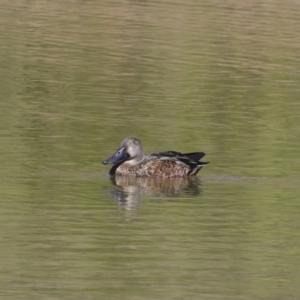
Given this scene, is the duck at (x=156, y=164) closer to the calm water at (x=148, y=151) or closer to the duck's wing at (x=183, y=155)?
the duck's wing at (x=183, y=155)

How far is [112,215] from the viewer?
14.8 meters

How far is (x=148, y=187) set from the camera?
17.3 metres

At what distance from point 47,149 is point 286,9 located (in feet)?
85.0

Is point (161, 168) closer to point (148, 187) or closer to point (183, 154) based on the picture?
point (183, 154)

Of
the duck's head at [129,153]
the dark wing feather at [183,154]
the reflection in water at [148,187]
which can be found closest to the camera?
the reflection in water at [148,187]

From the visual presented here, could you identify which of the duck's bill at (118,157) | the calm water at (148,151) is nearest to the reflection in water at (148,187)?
the calm water at (148,151)

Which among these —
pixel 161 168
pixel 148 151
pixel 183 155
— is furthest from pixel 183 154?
pixel 148 151

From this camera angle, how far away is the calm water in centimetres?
1220

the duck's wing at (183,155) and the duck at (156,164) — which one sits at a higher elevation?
the duck's wing at (183,155)

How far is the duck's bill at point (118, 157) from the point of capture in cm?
1802

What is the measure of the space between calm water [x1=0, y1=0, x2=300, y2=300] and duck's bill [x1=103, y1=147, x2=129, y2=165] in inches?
8.4

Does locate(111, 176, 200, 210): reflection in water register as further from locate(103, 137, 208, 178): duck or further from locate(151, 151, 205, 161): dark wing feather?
locate(151, 151, 205, 161): dark wing feather

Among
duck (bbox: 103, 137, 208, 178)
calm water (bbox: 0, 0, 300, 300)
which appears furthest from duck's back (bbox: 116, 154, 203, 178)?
calm water (bbox: 0, 0, 300, 300)

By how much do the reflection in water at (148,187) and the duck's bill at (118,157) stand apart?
24 cm
